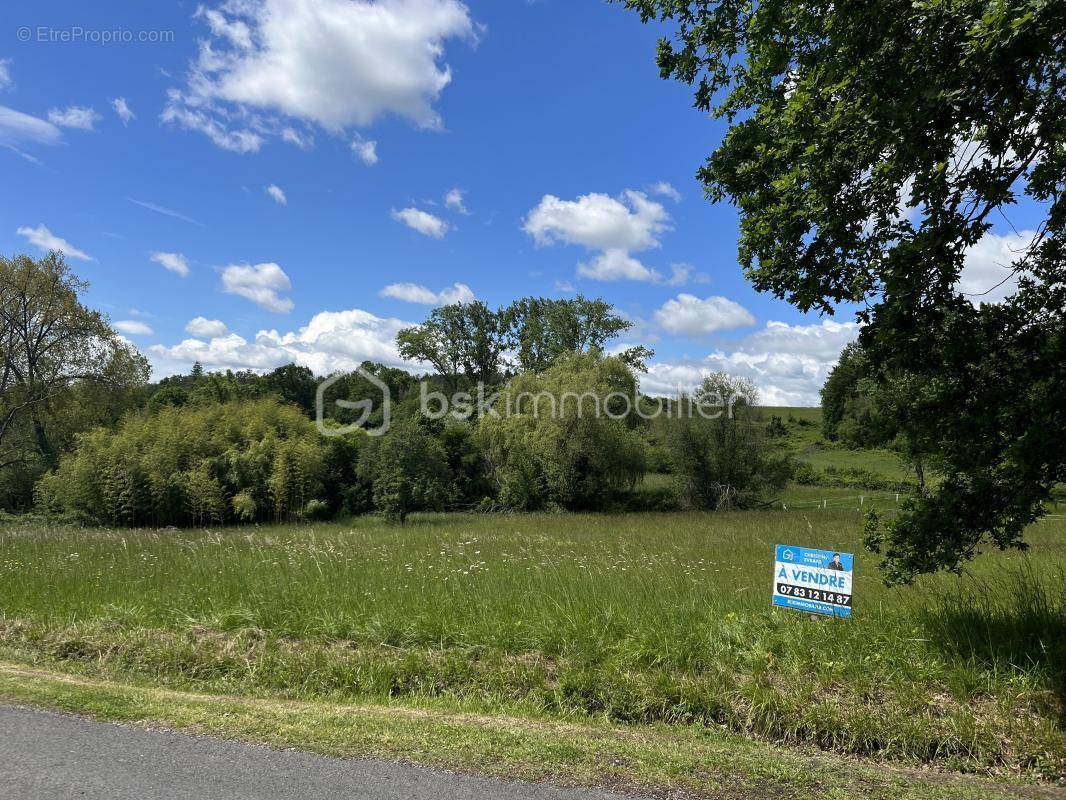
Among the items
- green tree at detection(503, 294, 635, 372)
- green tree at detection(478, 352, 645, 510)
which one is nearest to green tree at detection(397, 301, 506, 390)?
green tree at detection(503, 294, 635, 372)

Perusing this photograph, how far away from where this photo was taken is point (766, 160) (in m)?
5.85

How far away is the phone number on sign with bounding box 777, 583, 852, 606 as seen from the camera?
614 cm

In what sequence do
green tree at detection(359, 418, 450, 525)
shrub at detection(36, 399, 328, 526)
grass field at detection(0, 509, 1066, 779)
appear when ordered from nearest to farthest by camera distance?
grass field at detection(0, 509, 1066, 779), green tree at detection(359, 418, 450, 525), shrub at detection(36, 399, 328, 526)

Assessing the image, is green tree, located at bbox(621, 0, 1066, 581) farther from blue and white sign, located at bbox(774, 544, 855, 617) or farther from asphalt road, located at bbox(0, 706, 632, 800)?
asphalt road, located at bbox(0, 706, 632, 800)

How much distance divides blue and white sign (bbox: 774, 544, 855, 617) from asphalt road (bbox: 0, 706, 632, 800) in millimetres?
3467

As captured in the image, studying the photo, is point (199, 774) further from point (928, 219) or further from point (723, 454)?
point (723, 454)

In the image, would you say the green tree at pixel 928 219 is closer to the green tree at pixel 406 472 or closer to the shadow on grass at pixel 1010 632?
the shadow on grass at pixel 1010 632

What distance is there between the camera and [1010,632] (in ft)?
18.7

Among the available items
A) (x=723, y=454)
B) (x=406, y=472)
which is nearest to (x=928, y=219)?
(x=406, y=472)

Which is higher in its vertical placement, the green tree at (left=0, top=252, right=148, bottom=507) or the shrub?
the green tree at (left=0, top=252, right=148, bottom=507)

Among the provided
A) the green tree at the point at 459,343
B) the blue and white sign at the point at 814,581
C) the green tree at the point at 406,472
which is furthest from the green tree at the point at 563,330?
the blue and white sign at the point at 814,581

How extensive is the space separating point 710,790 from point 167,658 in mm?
5665

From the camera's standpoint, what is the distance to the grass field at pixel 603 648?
494 centimetres

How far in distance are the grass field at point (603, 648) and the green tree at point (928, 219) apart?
3.11ft
